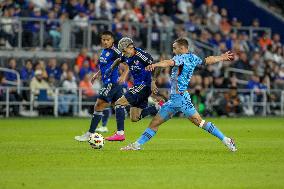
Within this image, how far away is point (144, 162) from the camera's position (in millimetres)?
14930

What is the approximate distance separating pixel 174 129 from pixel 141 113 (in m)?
5.68

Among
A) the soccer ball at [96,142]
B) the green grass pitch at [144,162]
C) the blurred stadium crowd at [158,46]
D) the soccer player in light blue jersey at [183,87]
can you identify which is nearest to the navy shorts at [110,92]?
the green grass pitch at [144,162]

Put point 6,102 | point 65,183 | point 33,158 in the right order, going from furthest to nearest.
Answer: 1. point 6,102
2. point 33,158
3. point 65,183

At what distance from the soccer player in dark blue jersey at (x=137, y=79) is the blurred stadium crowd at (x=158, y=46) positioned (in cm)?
1117

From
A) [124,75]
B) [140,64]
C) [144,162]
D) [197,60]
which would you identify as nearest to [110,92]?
[124,75]

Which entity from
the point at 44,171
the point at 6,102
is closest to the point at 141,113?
the point at 44,171

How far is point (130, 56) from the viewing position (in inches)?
747

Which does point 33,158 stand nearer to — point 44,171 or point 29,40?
point 44,171

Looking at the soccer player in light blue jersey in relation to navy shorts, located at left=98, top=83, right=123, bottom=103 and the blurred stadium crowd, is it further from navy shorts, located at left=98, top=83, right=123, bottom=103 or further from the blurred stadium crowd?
the blurred stadium crowd

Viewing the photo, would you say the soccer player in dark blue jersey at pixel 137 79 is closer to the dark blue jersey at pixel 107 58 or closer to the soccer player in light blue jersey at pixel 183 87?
the dark blue jersey at pixel 107 58

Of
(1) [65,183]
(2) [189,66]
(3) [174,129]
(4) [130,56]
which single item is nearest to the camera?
(1) [65,183]

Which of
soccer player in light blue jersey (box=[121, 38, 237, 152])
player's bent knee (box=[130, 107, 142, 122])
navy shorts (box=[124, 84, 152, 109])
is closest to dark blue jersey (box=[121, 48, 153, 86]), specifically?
navy shorts (box=[124, 84, 152, 109])

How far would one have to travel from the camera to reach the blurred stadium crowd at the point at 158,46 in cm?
3141

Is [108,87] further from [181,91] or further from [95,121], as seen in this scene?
[181,91]
